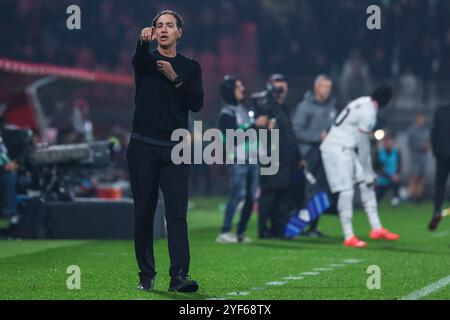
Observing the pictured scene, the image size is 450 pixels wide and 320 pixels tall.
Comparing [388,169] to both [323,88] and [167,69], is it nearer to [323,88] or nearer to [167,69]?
[323,88]

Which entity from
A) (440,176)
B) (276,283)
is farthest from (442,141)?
(276,283)

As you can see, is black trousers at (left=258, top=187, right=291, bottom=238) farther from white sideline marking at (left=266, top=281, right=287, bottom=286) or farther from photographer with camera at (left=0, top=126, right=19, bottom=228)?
white sideline marking at (left=266, top=281, right=287, bottom=286)

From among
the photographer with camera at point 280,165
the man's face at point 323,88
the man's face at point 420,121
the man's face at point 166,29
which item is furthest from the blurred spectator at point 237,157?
the man's face at point 420,121

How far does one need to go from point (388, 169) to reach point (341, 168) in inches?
469

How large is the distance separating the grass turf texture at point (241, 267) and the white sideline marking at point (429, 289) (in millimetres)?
83

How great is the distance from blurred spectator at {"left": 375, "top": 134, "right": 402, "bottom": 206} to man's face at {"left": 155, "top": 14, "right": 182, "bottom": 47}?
17902 millimetres

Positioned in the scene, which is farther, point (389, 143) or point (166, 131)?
point (389, 143)

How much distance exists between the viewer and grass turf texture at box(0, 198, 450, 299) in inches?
424

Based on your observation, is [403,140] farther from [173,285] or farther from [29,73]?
[173,285]

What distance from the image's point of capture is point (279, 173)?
704 inches

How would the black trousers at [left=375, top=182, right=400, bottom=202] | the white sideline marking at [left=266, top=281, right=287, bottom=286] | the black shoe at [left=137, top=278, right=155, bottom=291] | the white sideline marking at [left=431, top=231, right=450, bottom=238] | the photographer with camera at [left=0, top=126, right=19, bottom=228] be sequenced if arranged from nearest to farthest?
1. the black shoe at [left=137, top=278, right=155, bottom=291]
2. the white sideline marking at [left=266, top=281, right=287, bottom=286]
3. the white sideline marking at [left=431, top=231, right=450, bottom=238]
4. the photographer with camera at [left=0, top=126, right=19, bottom=228]
5. the black trousers at [left=375, top=182, right=400, bottom=202]

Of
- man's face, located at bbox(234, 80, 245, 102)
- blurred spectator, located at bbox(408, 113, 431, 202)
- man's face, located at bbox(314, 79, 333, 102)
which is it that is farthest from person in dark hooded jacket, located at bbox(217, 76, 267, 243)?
blurred spectator, located at bbox(408, 113, 431, 202)

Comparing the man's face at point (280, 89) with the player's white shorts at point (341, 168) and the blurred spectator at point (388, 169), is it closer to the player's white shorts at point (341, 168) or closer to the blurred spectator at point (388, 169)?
the player's white shorts at point (341, 168)
